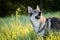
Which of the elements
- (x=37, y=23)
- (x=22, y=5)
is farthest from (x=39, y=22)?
(x=22, y=5)

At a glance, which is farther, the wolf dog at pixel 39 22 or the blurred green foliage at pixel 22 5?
the blurred green foliage at pixel 22 5

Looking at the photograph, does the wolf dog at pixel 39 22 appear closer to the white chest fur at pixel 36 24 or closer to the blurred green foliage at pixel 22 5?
the white chest fur at pixel 36 24

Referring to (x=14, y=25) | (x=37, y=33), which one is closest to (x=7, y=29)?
(x=14, y=25)

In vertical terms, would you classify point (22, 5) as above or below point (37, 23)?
below

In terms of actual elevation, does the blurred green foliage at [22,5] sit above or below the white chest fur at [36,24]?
below

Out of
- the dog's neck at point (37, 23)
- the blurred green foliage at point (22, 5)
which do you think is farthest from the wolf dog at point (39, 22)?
the blurred green foliage at point (22, 5)

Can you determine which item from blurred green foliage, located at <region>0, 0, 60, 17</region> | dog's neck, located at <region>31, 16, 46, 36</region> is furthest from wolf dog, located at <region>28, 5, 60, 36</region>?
blurred green foliage, located at <region>0, 0, 60, 17</region>

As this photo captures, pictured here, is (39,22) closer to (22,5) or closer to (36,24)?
(36,24)

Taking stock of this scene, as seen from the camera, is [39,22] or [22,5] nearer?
[39,22]

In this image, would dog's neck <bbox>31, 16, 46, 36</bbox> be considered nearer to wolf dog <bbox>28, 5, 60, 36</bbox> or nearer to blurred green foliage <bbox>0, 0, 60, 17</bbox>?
wolf dog <bbox>28, 5, 60, 36</bbox>

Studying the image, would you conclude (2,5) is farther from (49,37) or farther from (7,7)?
(49,37)

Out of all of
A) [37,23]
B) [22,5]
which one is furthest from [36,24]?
[22,5]

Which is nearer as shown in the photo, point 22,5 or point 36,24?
point 36,24

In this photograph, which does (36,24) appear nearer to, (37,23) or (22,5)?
(37,23)
